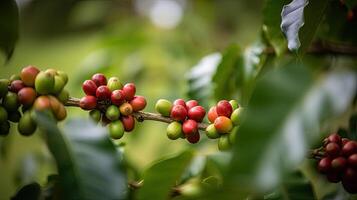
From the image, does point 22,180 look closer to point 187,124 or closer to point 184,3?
point 187,124

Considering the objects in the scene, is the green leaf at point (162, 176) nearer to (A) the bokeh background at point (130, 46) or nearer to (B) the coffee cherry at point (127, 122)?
A: (B) the coffee cherry at point (127, 122)

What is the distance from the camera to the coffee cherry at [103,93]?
703mm

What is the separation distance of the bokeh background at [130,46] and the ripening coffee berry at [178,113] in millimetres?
533

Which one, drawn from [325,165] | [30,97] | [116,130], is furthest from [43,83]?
[325,165]

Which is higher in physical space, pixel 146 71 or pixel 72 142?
pixel 146 71

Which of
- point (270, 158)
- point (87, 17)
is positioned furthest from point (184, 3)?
point (270, 158)

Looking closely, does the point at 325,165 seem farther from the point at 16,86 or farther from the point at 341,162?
the point at 16,86

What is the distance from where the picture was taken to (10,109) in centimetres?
66

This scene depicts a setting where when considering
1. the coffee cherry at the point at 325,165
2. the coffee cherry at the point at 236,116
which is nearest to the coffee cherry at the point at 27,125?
the coffee cherry at the point at 236,116

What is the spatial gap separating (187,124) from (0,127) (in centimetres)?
31

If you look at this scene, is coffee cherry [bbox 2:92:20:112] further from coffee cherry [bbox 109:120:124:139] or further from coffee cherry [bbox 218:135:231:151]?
coffee cherry [bbox 218:135:231:151]

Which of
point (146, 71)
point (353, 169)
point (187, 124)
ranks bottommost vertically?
point (353, 169)

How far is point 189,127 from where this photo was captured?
703mm

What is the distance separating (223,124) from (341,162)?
0.21 metres
